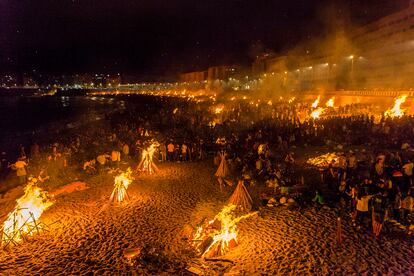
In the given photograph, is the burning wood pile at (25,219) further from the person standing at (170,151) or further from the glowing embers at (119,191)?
the person standing at (170,151)

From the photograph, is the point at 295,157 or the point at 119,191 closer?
the point at 119,191

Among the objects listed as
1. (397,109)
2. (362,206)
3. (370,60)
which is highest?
(370,60)

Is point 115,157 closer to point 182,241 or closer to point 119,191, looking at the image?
point 119,191

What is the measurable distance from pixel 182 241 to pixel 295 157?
973cm

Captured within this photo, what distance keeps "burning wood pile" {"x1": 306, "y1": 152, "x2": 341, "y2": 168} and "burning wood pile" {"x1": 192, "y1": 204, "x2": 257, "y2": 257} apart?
7.79 m

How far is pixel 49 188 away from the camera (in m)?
14.3

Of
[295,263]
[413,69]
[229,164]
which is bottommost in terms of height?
[295,263]

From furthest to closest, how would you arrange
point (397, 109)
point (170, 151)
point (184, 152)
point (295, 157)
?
point (397, 109) < point (170, 151) < point (184, 152) < point (295, 157)

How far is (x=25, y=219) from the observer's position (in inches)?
412

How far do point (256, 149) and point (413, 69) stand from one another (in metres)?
21.0

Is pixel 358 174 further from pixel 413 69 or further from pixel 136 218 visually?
pixel 413 69

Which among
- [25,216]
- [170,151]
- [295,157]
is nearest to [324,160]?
[295,157]

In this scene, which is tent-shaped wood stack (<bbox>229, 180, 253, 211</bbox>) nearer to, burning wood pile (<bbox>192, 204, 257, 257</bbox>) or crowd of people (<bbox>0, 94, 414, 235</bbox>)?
crowd of people (<bbox>0, 94, 414, 235</bbox>)

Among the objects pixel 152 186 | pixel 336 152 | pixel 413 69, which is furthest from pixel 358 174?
pixel 413 69
